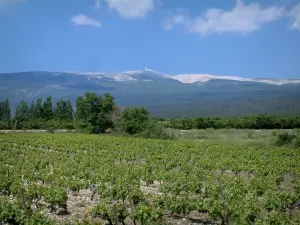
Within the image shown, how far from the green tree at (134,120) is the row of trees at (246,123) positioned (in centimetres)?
1363

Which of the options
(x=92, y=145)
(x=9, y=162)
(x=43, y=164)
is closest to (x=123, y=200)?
(x=43, y=164)

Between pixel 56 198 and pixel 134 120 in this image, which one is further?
pixel 134 120

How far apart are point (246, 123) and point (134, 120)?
24.3 metres

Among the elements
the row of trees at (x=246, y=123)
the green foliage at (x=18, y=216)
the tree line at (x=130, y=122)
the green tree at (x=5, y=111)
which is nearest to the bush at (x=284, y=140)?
the tree line at (x=130, y=122)

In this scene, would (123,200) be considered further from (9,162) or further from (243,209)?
(9,162)

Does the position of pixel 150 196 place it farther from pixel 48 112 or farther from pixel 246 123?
pixel 48 112

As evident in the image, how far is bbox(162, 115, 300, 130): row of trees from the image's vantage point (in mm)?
75000

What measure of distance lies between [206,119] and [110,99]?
21.2 m

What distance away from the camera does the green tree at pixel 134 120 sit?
66688 mm

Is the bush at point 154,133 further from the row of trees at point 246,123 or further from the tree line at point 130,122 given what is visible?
the row of trees at point 246,123

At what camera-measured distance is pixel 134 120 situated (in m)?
67.6

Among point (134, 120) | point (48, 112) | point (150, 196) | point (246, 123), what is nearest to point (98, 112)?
point (134, 120)

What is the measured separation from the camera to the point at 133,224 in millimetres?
14461

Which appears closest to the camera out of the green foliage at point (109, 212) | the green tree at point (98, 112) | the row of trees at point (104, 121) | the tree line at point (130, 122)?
the green foliage at point (109, 212)
